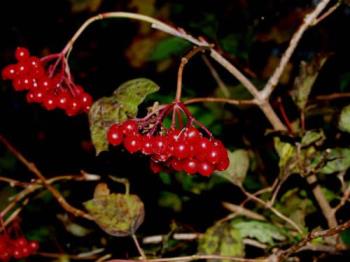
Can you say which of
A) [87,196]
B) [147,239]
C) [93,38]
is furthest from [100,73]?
[147,239]

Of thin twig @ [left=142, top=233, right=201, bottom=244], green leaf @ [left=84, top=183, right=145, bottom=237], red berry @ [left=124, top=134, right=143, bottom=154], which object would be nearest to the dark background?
thin twig @ [left=142, top=233, right=201, bottom=244]

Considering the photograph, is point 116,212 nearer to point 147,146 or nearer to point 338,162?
point 147,146

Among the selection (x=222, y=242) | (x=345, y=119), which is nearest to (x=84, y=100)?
(x=222, y=242)

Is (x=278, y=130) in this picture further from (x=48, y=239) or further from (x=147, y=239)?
(x=48, y=239)

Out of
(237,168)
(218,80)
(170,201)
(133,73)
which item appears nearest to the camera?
(237,168)

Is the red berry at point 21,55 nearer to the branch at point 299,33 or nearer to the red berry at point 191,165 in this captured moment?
the red berry at point 191,165

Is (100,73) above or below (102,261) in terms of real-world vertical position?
above
